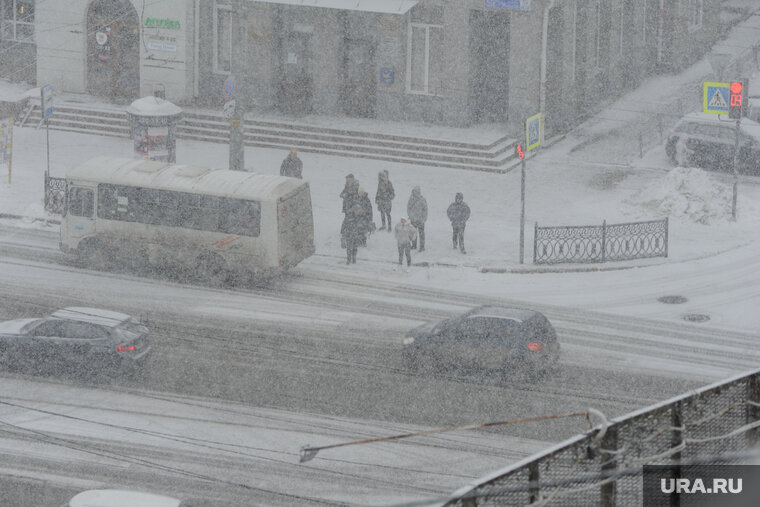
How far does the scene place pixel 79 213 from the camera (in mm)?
25844

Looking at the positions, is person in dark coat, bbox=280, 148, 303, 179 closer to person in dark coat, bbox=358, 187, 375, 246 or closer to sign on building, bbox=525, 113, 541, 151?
person in dark coat, bbox=358, 187, 375, 246

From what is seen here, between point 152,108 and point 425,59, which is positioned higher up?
point 425,59

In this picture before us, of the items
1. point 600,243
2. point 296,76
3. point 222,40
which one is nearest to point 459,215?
point 600,243

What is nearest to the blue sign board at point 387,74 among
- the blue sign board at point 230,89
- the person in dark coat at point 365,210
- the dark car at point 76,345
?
the blue sign board at point 230,89

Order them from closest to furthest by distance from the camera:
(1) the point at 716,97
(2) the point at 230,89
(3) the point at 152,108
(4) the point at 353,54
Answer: (1) the point at 716,97, (2) the point at 230,89, (3) the point at 152,108, (4) the point at 353,54

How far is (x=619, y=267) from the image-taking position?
25953 millimetres

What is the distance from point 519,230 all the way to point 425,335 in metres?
8.53

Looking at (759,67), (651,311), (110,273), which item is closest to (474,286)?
(651,311)

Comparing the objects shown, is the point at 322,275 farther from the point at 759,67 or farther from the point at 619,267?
the point at 759,67

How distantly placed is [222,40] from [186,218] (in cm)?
1346

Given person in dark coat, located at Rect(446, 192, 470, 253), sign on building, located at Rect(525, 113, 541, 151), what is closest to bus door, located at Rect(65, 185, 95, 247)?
person in dark coat, located at Rect(446, 192, 470, 253)

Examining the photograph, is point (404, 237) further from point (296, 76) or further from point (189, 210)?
point (296, 76)

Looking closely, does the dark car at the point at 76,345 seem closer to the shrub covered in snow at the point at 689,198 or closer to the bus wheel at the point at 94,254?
the bus wheel at the point at 94,254

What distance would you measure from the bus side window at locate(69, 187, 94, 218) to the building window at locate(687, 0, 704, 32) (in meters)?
26.4
